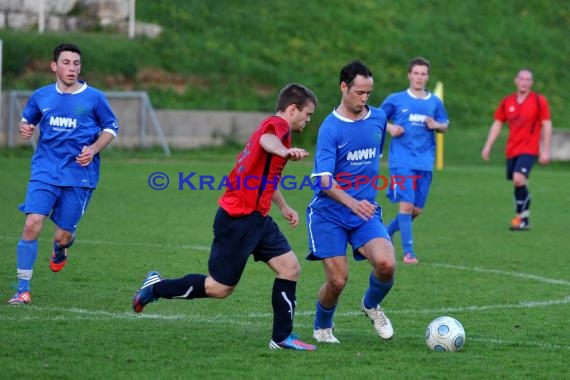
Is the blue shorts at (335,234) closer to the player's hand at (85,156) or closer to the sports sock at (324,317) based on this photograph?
the sports sock at (324,317)

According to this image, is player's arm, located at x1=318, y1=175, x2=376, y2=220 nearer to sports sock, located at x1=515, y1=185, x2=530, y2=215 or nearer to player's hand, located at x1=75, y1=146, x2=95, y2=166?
player's hand, located at x1=75, y1=146, x2=95, y2=166

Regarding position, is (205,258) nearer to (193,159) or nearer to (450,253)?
(450,253)

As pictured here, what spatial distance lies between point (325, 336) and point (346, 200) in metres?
1.02

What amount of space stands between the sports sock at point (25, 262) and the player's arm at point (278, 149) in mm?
2984

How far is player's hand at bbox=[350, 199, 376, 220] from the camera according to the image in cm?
755

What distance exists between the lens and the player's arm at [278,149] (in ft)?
22.7

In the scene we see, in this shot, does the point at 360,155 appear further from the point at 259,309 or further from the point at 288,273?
the point at 259,309

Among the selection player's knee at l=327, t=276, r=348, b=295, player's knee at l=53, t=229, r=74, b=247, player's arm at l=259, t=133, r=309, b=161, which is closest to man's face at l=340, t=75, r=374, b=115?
player's arm at l=259, t=133, r=309, b=161

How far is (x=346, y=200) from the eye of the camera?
7.56 m

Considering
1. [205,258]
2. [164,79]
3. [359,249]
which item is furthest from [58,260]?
[164,79]

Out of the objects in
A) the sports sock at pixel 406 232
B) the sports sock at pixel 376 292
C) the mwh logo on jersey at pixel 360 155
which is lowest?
the sports sock at pixel 406 232

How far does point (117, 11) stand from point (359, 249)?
27.0 m

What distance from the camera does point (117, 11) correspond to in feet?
110

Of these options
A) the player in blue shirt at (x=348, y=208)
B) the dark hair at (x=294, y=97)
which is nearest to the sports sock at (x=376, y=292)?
the player in blue shirt at (x=348, y=208)
